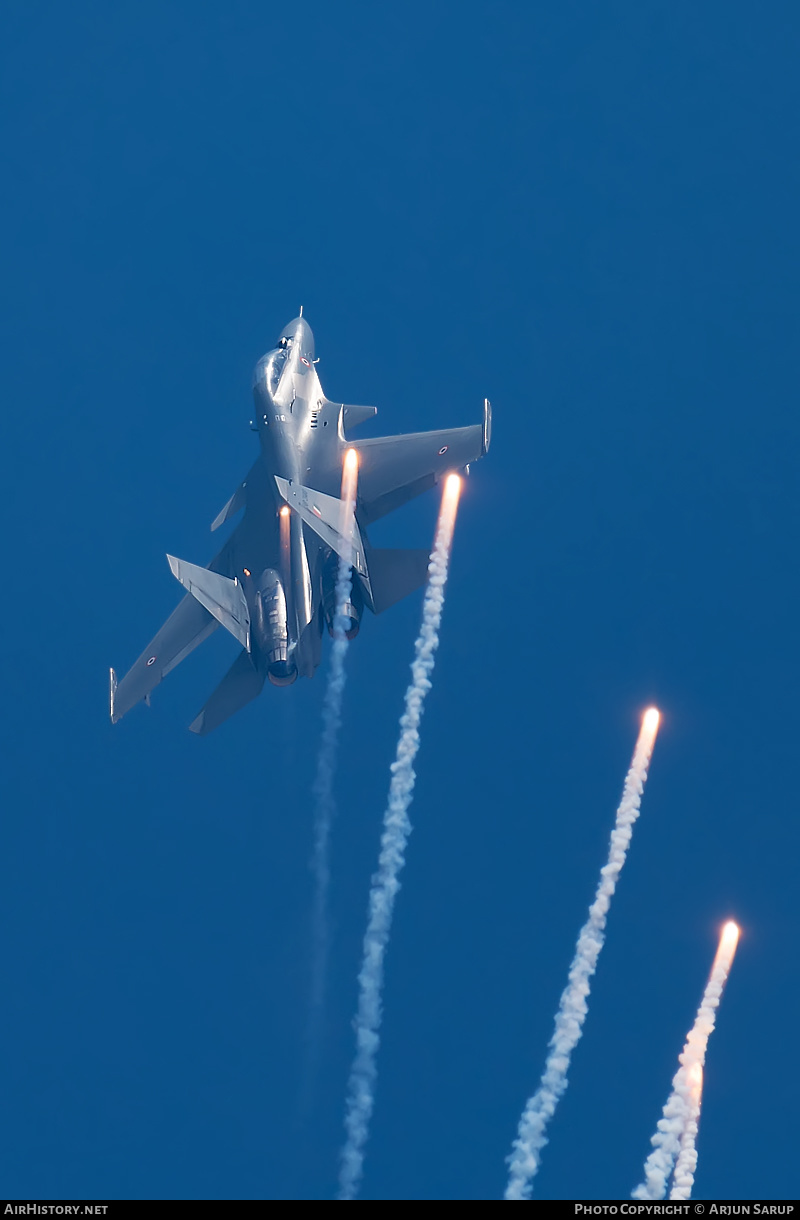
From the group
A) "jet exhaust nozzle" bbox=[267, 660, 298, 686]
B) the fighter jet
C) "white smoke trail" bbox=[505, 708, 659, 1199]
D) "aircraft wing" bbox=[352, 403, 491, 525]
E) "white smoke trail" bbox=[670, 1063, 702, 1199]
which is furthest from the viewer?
"aircraft wing" bbox=[352, 403, 491, 525]

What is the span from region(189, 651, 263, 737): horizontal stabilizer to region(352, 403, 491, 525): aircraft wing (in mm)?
5064

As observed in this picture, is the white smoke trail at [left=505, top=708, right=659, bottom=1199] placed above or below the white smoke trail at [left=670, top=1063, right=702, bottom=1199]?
above

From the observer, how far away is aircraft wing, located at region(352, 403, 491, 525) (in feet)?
156

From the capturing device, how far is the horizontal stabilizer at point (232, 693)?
155ft

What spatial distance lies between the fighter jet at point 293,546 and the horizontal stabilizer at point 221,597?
0.03 meters

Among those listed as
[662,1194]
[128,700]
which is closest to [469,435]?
[128,700]

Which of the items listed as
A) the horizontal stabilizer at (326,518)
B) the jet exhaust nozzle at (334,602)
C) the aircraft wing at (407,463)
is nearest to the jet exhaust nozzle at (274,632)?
the jet exhaust nozzle at (334,602)

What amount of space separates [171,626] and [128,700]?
7.65 feet

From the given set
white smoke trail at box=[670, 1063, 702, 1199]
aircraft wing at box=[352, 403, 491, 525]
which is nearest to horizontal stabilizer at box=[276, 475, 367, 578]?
aircraft wing at box=[352, 403, 491, 525]

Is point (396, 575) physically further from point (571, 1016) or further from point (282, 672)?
point (571, 1016)

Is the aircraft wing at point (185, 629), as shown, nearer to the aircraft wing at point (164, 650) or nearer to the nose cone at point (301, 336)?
the aircraft wing at point (164, 650)

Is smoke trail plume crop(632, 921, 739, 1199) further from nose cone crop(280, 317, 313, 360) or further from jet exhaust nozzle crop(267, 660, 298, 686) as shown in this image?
nose cone crop(280, 317, 313, 360)

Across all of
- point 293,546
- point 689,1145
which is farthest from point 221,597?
point 689,1145

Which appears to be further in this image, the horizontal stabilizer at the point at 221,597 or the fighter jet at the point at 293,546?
the fighter jet at the point at 293,546
